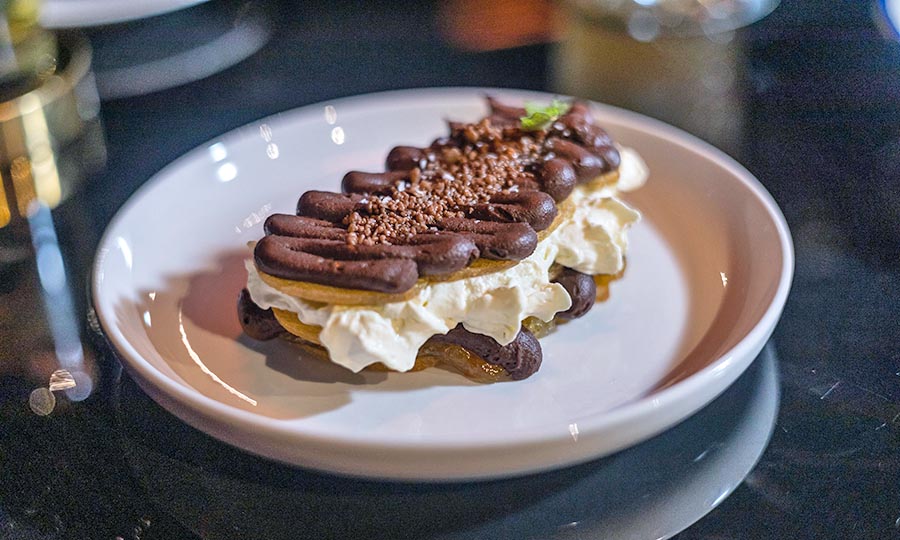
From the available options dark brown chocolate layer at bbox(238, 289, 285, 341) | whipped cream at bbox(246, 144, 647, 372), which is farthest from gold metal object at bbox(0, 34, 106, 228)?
whipped cream at bbox(246, 144, 647, 372)

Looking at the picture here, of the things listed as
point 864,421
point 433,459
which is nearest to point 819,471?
point 864,421

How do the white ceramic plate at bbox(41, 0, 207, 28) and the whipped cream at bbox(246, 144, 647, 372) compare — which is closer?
the whipped cream at bbox(246, 144, 647, 372)

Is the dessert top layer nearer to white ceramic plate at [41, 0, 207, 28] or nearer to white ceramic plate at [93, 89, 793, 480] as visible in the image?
white ceramic plate at [93, 89, 793, 480]

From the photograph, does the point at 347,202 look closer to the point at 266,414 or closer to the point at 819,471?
the point at 266,414

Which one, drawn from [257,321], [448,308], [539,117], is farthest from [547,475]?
[539,117]

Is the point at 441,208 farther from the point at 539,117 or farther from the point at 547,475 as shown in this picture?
the point at 547,475

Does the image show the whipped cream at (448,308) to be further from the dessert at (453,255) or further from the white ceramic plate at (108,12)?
the white ceramic plate at (108,12)
